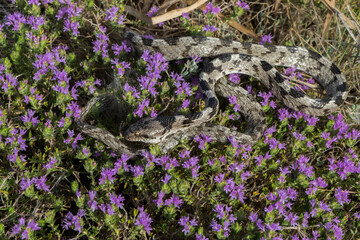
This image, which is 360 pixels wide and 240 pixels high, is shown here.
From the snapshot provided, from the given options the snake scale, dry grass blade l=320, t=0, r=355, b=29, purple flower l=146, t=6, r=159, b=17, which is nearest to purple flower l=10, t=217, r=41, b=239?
the snake scale

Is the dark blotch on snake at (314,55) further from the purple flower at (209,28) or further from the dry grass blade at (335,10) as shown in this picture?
the purple flower at (209,28)

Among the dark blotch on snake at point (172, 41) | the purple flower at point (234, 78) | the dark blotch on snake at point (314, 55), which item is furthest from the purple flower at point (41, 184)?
the dark blotch on snake at point (314, 55)

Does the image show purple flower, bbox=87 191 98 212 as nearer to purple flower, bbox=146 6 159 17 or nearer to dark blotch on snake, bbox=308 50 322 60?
purple flower, bbox=146 6 159 17

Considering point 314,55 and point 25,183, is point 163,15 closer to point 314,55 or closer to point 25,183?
point 314,55

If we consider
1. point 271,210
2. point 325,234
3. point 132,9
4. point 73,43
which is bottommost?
point 325,234

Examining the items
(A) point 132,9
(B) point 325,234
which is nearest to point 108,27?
(A) point 132,9

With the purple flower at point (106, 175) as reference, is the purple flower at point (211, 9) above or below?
above

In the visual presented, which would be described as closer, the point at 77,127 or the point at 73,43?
the point at 77,127

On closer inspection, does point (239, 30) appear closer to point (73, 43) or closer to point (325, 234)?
point (73, 43)
